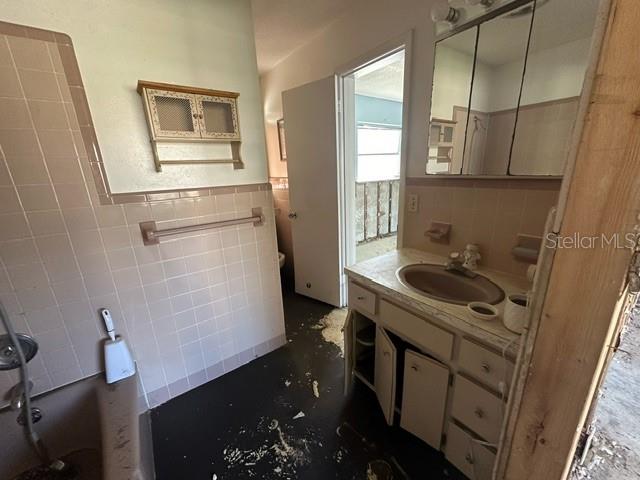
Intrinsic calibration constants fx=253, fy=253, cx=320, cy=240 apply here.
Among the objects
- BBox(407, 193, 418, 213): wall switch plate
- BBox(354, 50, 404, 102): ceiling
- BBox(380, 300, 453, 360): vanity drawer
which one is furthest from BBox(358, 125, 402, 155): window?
BBox(380, 300, 453, 360): vanity drawer

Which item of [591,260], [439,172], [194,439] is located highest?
[439,172]

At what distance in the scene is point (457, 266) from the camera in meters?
1.25

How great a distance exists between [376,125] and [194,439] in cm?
351

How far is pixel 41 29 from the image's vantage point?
1001mm

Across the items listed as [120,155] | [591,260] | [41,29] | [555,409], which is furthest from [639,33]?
[41,29]

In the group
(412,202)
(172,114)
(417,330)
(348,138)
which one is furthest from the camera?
(348,138)

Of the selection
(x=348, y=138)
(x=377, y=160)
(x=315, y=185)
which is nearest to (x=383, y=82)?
(x=377, y=160)

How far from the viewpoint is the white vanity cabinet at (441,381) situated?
2.84 feet

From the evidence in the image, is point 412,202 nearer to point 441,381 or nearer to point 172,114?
point 441,381

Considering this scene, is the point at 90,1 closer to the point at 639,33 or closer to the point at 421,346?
the point at 639,33

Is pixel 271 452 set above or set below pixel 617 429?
below

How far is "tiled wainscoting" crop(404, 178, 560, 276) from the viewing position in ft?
3.51

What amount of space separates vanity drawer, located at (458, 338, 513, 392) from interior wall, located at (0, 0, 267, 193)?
4.73ft

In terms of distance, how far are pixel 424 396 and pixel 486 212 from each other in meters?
0.89
